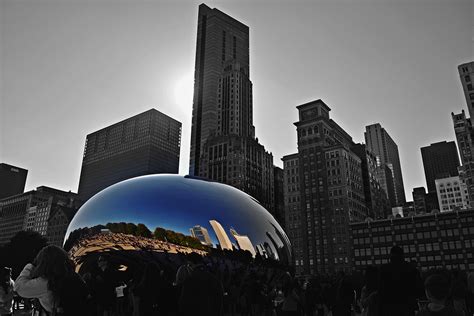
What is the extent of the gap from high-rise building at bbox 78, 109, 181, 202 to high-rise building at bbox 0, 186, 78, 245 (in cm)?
1191

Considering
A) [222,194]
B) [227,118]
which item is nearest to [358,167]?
[227,118]

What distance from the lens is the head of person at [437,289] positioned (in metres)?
3.92

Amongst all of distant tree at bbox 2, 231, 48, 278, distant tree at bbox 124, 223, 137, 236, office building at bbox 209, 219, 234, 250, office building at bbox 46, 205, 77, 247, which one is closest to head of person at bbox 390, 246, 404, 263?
office building at bbox 209, 219, 234, 250

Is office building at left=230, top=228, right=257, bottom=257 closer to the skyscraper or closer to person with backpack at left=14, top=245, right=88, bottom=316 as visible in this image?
person with backpack at left=14, top=245, right=88, bottom=316

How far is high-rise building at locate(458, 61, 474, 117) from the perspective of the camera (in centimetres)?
10306

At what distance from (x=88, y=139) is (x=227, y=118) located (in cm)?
8789

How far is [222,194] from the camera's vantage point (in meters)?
6.38

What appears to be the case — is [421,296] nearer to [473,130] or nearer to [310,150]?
[310,150]

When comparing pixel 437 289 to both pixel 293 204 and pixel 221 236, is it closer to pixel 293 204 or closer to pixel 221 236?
pixel 221 236

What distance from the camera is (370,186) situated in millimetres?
120375

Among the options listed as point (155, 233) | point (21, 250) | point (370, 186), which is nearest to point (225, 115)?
point (370, 186)

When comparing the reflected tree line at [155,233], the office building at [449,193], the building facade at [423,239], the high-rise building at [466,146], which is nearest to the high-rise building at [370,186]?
the building facade at [423,239]

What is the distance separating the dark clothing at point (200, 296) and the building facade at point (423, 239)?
294ft

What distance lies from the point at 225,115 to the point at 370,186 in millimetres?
62224
